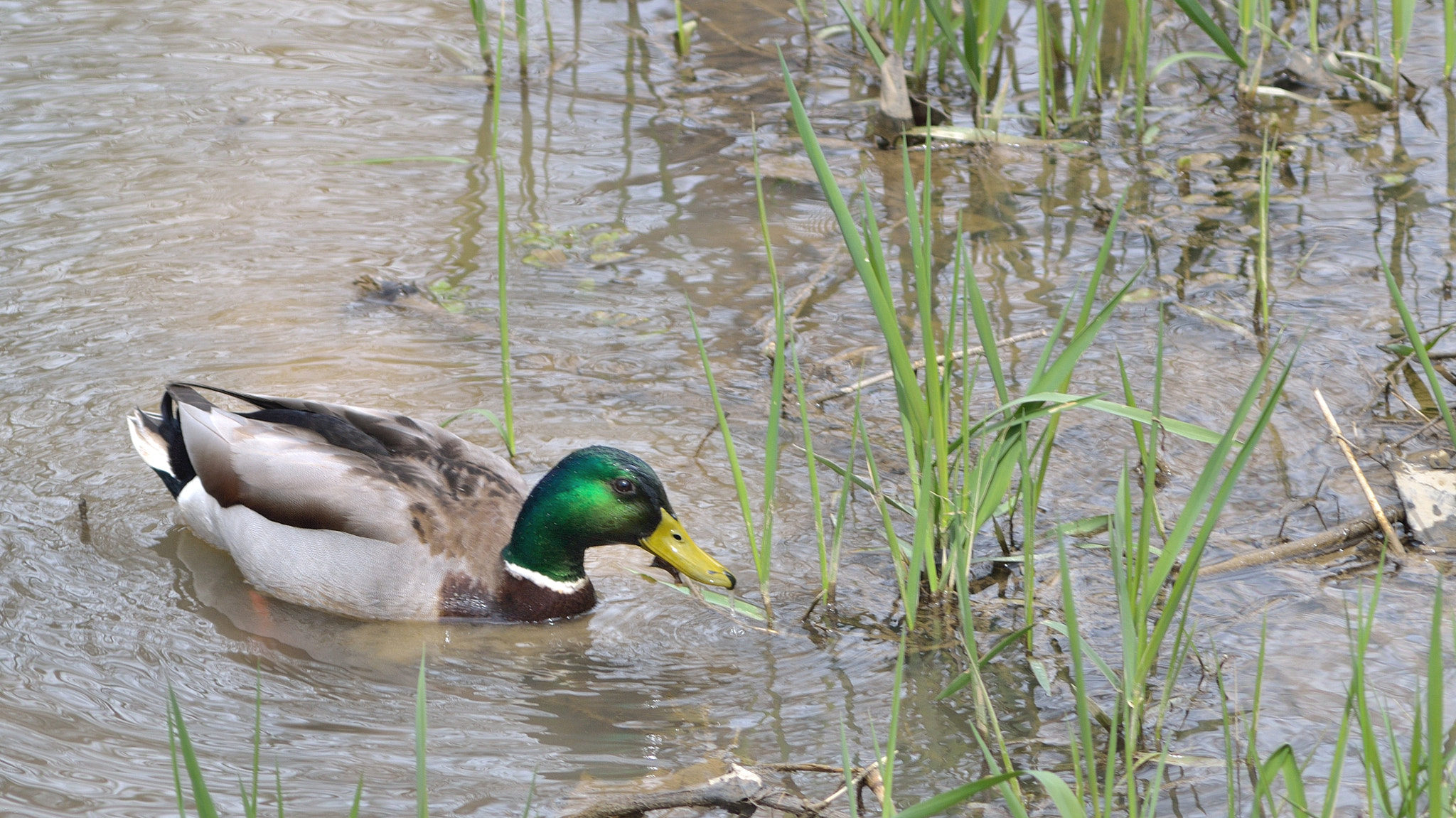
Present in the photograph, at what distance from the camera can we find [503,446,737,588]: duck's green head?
391 cm

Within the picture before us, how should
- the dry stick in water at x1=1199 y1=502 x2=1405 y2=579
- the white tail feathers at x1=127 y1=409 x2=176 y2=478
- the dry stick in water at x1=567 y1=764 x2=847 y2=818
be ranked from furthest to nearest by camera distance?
1. the white tail feathers at x1=127 y1=409 x2=176 y2=478
2. the dry stick in water at x1=1199 y1=502 x2=1405 y2=579
3. the dry stick in water at x1=567 y1=764 x2=847 y2=818

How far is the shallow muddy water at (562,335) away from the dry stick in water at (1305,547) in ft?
0.15

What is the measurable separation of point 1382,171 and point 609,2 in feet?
13.6

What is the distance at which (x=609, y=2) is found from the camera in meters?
8.11

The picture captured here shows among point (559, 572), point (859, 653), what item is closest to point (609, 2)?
point (559, 572)

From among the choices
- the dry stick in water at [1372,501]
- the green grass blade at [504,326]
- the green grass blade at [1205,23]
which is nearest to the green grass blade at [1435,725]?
the dry stick in water at [1372,501]

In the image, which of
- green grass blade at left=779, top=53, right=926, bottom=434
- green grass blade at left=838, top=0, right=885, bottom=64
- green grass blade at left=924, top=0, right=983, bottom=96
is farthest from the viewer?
green grass blade at left=924, top=0, right=983, bottom=96

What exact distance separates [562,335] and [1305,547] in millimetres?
2633

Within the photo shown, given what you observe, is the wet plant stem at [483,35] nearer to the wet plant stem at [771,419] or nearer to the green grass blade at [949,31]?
the green grass blade at [949,31]

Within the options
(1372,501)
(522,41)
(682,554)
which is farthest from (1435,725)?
(522,41)

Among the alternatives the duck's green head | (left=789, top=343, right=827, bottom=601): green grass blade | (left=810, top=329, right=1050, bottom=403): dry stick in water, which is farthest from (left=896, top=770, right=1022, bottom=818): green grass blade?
(left=810, top=329, right=1050, bottom=403): dry stick in water

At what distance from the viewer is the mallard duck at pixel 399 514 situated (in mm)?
4055

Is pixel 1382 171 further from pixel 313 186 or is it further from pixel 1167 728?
pixel 313 186

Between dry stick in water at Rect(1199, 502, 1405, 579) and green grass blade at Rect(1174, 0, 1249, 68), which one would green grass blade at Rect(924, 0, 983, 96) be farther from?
dry stick in water at Rect(1199, 502, 1405, 579)
